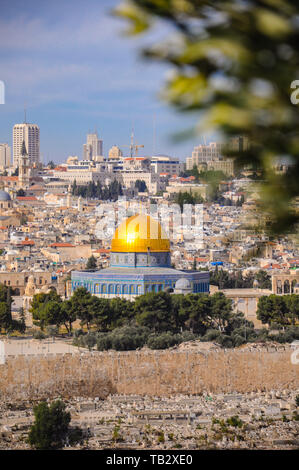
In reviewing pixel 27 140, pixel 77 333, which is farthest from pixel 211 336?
pixel 27 140

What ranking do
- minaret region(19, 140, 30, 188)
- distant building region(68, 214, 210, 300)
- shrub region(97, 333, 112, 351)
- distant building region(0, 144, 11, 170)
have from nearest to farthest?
shrub region(97, 333, 112, 351), distant building region(68, 214, 210, 300), minaret region(19, 140, 30, 188), distant building region(0, 144, 11, 170)

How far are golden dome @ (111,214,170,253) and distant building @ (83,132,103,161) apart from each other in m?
124

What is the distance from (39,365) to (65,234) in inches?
1935

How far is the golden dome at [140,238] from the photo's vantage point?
106ft

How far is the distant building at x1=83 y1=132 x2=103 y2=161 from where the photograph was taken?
519ft

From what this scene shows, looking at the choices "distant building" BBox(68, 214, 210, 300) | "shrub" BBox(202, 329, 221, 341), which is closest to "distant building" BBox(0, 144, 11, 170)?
"distant building" BBox(68, 214, 210, 300)

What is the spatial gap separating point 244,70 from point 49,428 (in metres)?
14.4

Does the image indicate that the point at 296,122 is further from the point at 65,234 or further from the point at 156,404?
the point at 65,234

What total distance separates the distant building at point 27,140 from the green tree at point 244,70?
143 meters

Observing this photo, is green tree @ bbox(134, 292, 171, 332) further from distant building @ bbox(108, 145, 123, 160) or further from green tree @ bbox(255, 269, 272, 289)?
distant building @ bbox(108, 145, 123, 160)

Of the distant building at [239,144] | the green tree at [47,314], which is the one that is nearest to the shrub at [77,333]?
the green tree at [47,314]

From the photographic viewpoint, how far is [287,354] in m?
20.3

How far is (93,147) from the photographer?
532ft
